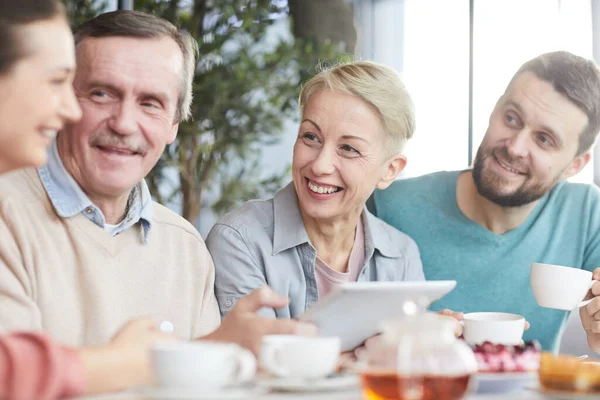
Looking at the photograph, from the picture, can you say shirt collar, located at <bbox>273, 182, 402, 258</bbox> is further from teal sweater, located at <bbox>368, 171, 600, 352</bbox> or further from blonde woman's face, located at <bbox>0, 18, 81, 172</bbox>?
blonde woman's face, located at <bbox>0, 18, 81, 172</bbox>

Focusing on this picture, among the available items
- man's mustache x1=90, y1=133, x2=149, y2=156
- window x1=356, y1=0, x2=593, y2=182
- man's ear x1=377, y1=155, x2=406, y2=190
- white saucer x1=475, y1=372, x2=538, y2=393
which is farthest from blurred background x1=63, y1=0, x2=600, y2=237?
white saucer x1=475, y1=372, x2=538, y2=393

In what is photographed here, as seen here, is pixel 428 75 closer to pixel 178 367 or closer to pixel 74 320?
pixel 74 320

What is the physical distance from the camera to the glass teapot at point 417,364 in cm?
94

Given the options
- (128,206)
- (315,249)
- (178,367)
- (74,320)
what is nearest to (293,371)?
(178,367)

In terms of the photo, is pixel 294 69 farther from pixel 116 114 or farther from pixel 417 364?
pixel 417 364

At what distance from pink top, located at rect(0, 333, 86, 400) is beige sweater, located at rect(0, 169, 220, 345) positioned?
568 mm

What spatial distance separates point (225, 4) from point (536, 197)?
2.61 meters

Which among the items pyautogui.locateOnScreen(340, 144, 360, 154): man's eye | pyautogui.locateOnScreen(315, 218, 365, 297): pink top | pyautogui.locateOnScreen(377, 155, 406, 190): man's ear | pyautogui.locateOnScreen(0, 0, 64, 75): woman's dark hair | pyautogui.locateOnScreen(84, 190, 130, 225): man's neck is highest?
pyautogui.locateOnScreen(0, 0, 64, 75): woman's dark hair

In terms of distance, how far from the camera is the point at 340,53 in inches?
194

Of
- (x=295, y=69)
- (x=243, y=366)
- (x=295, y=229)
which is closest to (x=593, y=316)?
(x=295, y=229)

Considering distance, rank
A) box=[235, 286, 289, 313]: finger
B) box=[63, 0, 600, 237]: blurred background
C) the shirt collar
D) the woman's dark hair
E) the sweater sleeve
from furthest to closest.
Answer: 1. box=[63, 0, 600, 237]: blurred background
2. the shirt collar
3. the sweater sleeve
4. box=[235, 286, 289, 313]: finger
5. the woman's dark hair

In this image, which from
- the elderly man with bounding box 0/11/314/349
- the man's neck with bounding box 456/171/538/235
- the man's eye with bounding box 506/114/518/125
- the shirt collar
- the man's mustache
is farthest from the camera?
the man's neck with bounding box 456/171/538/235

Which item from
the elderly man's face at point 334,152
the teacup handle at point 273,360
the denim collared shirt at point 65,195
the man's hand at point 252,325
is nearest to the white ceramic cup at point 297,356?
the teacup handle at point 273,360

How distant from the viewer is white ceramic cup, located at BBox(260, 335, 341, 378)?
105cm
